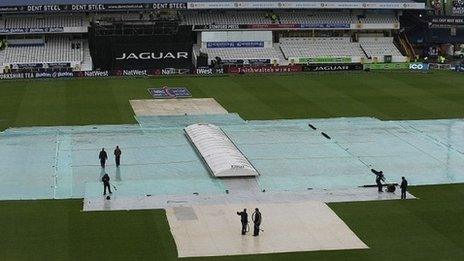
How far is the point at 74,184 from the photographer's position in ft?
113

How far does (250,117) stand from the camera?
166 ft

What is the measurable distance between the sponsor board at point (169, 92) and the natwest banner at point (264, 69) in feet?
37.3

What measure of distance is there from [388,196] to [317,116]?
18.4 metres

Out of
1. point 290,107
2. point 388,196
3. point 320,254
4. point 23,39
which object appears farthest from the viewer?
point 23,39

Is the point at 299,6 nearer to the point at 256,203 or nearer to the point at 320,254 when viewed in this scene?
the point at 256,203

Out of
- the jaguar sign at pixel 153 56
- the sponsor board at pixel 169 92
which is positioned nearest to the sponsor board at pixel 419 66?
the jaguar sign at pixel 153 56

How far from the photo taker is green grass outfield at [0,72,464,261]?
26.1 metres

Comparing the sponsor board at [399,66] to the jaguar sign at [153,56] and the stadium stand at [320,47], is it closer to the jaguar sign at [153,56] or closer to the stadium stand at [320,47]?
the stadium stand at [320,47]

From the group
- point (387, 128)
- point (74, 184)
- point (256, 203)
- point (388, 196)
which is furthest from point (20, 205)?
point (387, 128)

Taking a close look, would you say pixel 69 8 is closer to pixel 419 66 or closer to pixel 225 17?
pixel 225 17

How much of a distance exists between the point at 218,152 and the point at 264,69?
36.2 meters

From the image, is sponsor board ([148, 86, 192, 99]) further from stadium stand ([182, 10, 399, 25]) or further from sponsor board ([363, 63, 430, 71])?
sponsor board ([363, 63, 430, 71])

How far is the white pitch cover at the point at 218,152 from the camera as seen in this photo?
35562 millimetres

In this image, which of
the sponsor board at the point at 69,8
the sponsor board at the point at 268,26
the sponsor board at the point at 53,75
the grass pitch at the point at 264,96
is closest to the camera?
the grass pitch at the point at 264,96
